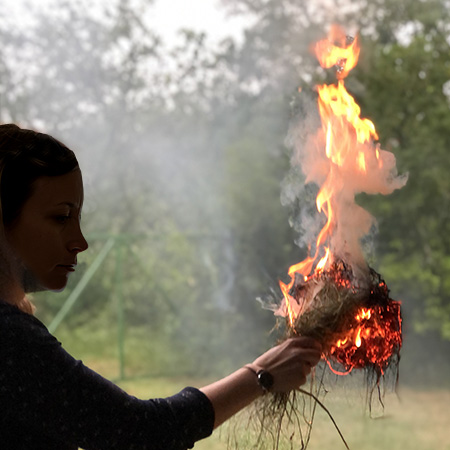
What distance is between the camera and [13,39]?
6195 mm

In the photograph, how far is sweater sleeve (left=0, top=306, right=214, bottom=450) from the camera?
0.82m

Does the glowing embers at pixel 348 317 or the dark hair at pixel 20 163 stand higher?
the dark hair at pixel 20 163

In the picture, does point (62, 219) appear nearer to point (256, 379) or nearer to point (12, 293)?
point (12, 293)

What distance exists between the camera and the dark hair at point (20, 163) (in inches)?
34.5

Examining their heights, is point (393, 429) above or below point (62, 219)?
below

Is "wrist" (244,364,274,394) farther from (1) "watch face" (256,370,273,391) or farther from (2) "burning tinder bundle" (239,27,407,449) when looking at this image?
(2) "burning tinder bundle" (239,27,407,449)

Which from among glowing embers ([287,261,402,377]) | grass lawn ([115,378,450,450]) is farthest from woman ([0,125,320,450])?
grass lawn ([115,378,450,450])

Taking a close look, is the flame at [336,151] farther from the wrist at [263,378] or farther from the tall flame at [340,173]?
the wrist at [263,378]

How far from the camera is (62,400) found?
819 mm

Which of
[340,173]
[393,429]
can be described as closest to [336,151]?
[340,173]

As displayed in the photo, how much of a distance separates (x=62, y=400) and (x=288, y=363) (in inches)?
13.6

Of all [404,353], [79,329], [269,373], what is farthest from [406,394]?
[269,373]

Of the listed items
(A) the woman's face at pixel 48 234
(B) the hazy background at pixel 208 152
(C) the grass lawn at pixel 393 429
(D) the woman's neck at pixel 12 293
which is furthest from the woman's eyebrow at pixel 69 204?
(B) the hazy background at pixel 208 152

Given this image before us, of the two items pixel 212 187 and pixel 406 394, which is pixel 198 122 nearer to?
pixel 212 187
